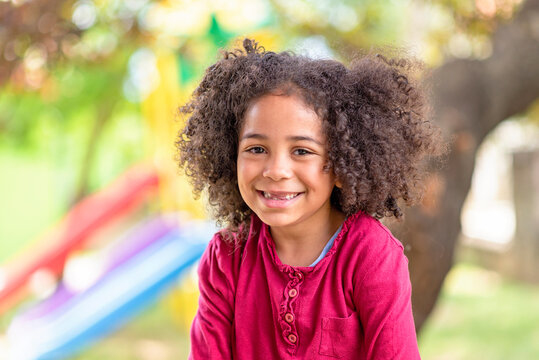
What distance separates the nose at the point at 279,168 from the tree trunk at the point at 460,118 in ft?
3.73

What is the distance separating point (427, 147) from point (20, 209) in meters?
11.6

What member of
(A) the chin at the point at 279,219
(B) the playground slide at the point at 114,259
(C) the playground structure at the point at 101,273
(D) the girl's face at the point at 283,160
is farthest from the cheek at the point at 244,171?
(B) the playground slide at the point at 114,259

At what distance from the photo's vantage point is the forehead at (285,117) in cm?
179

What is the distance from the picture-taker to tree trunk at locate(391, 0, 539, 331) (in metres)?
2.93

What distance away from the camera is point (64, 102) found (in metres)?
8.34

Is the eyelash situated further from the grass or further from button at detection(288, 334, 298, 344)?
the grass

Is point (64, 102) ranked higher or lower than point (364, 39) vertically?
higher

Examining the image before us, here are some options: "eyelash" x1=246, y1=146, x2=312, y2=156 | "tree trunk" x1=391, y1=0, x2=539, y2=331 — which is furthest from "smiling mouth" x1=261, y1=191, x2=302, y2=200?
"tree trunk" x1=391, y1=0, x2=539, y2=331

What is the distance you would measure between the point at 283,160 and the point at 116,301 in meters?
3.44

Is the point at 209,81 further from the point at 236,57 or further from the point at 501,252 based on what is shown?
the point at 501,252

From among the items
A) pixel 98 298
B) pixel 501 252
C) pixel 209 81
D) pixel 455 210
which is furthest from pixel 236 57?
pixel 501 252

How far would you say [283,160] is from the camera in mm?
1789

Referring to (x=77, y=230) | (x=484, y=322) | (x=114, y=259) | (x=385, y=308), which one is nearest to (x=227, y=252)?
(x=385, y=308)

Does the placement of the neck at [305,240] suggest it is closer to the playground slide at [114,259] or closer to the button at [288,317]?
the button at [288,317]
